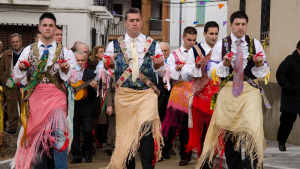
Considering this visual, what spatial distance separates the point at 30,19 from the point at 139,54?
14.6m

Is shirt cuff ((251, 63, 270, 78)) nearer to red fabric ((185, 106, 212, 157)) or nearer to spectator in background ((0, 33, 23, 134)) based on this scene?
red fabric ((185, 106, 212, 157))

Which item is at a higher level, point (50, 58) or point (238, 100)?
point (50, 58)

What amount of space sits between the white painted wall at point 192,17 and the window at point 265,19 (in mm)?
17657

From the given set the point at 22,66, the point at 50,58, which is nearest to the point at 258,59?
the point at 50,58

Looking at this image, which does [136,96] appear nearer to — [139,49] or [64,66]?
[139,49]

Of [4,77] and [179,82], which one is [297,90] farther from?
[4,77]

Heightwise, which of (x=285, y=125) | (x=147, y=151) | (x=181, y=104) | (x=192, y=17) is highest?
(x=192, y=17)

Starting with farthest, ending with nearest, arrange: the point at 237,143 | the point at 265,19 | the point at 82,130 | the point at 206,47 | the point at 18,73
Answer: the point at 265,19 < the point at 82,130 < the point at 206,47 < the point at 18,73 < the point at 237,143

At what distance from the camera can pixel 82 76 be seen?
992cm

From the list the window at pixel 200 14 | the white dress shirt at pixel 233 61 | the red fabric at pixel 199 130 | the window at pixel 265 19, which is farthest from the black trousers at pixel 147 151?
the window at pixel 200 14

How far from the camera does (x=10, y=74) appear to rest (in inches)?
504

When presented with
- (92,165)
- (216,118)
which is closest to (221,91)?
(216,118)


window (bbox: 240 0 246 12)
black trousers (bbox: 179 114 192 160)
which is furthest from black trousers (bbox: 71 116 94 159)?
window (bbox: 240 0 246 12)

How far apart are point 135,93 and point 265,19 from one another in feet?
23.5
